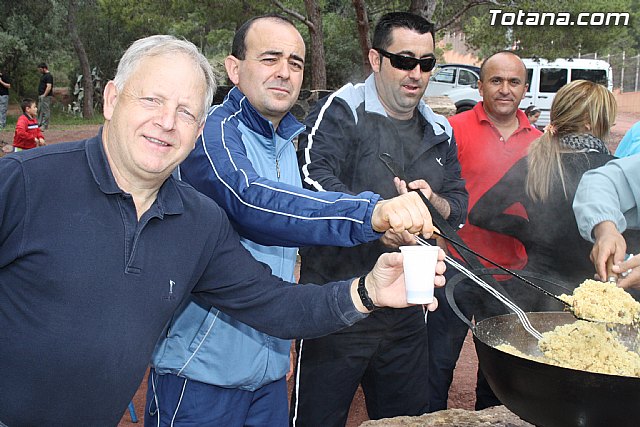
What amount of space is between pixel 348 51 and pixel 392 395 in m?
20.3

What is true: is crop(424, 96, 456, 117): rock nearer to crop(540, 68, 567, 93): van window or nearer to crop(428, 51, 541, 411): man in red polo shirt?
crop(428, 51, 541, 411): man in red polo shirt

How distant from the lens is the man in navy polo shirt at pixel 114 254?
1653 millimetres

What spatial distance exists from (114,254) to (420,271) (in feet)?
2.90

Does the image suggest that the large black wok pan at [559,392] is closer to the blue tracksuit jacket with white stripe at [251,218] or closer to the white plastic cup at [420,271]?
the white plastic cup at [420,271]

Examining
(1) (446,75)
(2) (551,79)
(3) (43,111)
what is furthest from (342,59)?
(3) (43,111)

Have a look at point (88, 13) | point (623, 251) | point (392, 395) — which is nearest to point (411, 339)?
point (392, 395)

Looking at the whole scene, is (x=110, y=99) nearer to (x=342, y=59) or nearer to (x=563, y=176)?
(x=563, y=176)

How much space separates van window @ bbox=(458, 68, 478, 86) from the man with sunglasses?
16.4 metres

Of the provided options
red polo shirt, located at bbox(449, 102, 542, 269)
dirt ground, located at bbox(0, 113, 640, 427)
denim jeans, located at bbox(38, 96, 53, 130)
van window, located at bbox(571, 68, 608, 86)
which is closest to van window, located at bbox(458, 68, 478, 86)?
van window, located at bbox(571, 68, 608, 86)

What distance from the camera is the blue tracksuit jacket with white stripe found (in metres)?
2.02

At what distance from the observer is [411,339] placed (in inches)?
127

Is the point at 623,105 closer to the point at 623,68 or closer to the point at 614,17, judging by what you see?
the point at 623,68

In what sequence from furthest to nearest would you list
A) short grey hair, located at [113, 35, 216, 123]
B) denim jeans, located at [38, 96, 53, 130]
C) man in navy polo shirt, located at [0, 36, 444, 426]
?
denim jeans, located at [38, 96, 53, 130] → short grey hair, located at [113, 35, 216, 123] → man in navy polo shirt, located at [0, 36, 444, 426]

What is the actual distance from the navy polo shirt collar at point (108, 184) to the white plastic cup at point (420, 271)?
717 mm
